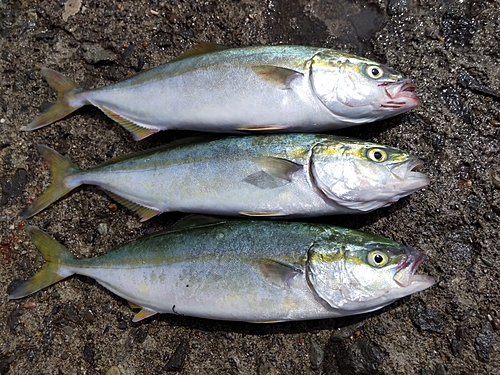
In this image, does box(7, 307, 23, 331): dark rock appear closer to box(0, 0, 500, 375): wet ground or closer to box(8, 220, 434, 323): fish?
box(0, 0, 500, 375): wet ground

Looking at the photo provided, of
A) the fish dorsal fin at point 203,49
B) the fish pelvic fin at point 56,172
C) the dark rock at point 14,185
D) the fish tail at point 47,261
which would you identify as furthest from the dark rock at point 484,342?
the dark rock at point 14,185

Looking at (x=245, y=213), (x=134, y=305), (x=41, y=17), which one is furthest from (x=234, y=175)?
(x=41, y=17)

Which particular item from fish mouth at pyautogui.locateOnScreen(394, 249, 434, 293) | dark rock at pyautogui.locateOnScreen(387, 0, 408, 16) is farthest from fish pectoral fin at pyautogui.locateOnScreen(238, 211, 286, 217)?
dark rock at pyautogui.locateOnScreen(387, 0, 408, 16)

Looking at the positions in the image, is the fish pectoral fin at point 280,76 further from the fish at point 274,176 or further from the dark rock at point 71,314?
the dark rock at point 71,314

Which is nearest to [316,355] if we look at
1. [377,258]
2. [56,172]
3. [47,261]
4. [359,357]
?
[359,357]

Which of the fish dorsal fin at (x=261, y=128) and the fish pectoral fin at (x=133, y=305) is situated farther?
the fish pectoral fin at (x=133, y=305)

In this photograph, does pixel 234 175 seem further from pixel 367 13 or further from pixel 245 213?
pixel 367 13
